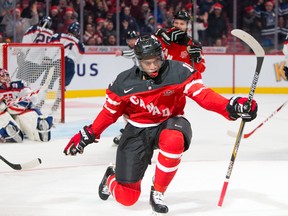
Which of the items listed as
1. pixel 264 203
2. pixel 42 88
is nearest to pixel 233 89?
pixel 42 88

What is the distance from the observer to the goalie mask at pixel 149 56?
3.74m

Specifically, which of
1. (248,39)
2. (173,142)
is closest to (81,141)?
(173,142)

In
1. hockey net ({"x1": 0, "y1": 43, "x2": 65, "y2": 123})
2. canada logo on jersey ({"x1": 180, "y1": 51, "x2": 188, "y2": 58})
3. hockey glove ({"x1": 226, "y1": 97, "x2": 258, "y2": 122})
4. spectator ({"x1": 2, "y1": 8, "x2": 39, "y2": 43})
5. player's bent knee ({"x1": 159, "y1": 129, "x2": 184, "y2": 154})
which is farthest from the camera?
spectator ({"x1": 2, "y1": 8, "x2": 39, "y2": 43})

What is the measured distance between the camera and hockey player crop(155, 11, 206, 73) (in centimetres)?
636

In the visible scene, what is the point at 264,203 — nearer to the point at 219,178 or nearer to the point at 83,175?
the point at 219,178

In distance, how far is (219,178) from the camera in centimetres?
486

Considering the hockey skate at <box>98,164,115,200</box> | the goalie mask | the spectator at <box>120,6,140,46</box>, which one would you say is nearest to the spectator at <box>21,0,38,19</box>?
the spectator at <box>120,6,140,46</box>

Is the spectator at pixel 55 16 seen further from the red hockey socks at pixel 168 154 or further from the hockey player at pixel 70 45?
the red hockey socks at pixel 168 154

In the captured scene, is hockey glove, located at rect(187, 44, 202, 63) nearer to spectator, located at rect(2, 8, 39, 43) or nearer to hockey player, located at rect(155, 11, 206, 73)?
hockey player, located at rect(155, 11, 206, 73)

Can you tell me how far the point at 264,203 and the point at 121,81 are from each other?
3.34 ft

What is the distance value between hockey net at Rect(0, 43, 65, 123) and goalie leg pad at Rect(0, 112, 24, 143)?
1.23m

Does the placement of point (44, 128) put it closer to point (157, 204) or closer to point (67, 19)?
point (157, 204)

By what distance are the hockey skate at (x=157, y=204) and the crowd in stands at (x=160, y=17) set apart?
7602mm

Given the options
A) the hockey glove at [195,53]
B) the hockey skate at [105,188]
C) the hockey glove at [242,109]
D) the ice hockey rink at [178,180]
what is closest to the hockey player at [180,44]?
the hockey glove at [195,53]
